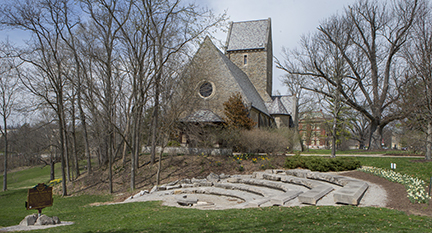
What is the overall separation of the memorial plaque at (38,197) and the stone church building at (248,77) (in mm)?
17113

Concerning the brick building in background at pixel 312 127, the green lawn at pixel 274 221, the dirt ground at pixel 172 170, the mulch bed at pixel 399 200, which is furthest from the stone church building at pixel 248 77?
the green lawn at pixel 274 221

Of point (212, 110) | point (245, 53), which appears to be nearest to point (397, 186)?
point (212, 110)

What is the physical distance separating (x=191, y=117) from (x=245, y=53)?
18407 mm

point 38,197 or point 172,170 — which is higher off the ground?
point 38,197

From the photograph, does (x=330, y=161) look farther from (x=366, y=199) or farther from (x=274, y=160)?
(x=366, y=199)

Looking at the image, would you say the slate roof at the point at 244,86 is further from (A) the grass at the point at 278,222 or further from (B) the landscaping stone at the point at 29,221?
(B) the landscaping stone at the point at 29,221

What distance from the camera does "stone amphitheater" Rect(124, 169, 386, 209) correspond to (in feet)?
26.8

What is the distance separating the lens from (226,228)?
5.65m

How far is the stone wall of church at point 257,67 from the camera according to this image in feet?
120

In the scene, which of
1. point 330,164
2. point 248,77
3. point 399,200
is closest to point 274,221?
point 399,200

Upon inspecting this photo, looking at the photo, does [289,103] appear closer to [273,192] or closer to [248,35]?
[248,35]

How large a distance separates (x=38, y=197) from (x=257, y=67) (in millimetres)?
32006

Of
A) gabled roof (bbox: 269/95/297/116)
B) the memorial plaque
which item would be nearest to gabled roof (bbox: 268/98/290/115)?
gabled roof (bbox: 269/95/297/116)

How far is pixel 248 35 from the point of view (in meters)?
39.5
